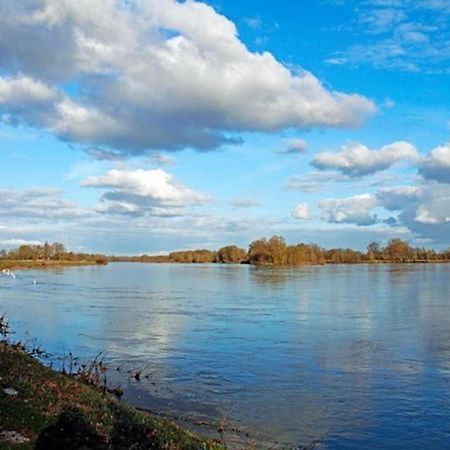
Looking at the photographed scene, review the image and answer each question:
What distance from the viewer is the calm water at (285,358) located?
15742 mm

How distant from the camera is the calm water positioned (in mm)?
15742

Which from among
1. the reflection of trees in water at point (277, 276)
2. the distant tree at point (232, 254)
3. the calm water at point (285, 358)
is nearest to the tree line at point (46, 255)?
the distant tree at point (232, 254)

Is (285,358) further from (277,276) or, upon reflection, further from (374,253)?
(374,253)

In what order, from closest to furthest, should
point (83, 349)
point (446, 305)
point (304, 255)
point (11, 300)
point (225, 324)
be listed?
point (83, 349), point (225, 324), point (446, 305), point (11, 300), point (304, 255)

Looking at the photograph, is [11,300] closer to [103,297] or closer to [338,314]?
[103,297]

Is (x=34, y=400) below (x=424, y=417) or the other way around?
the other way around

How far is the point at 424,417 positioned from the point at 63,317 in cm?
2618

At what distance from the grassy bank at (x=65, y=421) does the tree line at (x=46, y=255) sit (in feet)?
501

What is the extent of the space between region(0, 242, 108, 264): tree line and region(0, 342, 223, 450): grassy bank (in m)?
153

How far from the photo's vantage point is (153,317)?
36969 millimetres

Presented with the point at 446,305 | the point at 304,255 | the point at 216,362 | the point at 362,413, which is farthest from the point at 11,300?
the point at 304,255

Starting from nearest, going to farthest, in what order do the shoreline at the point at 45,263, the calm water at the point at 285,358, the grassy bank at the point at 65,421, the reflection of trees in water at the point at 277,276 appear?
the grassy bank at the point at 65,421, the calm water at the point at 285,358, the reflection of trees in water at the point at 277,276, the shoreline at the point at 45,263

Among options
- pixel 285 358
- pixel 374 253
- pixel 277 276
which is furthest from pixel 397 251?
pixel 285 358

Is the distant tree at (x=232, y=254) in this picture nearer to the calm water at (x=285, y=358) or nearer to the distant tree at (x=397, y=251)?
the distant tree at (x=397, y=251)
